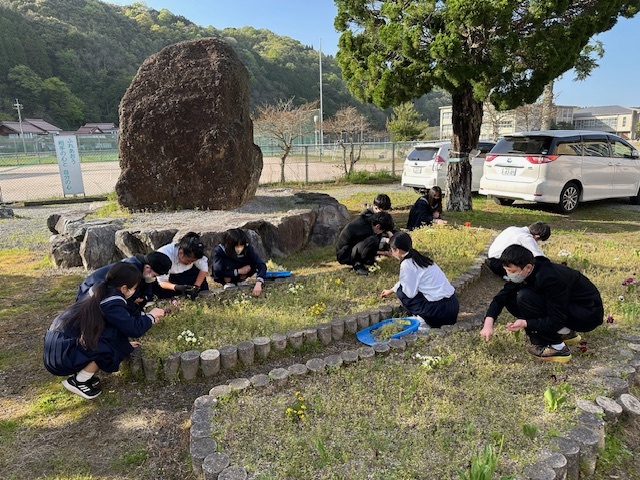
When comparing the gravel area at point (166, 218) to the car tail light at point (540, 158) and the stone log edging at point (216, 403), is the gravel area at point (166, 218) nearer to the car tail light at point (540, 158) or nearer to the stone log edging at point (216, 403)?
the stone log edging at point (216, 403)

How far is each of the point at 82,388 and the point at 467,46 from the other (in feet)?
24.3

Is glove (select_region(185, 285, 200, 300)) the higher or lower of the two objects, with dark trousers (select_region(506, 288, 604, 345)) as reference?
lower

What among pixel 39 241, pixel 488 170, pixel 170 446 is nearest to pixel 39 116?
pixel 39 241

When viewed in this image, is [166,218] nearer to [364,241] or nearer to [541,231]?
[364,241]

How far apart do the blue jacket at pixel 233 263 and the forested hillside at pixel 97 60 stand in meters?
50.9

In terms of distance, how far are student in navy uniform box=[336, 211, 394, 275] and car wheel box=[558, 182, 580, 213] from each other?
5396 mm

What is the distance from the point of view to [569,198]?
9.09 metres

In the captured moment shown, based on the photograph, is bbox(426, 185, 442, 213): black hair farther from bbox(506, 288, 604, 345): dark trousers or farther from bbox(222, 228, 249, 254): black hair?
bbox(506, 288, 604, 345): dark trousers

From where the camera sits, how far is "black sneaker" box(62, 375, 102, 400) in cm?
313

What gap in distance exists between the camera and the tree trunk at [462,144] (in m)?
8.84

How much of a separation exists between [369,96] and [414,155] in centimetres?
301

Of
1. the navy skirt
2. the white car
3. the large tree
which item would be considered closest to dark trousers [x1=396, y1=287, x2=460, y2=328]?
the navy skirt

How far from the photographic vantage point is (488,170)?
31.1 ft

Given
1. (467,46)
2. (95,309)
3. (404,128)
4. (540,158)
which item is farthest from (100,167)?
(95,309)
